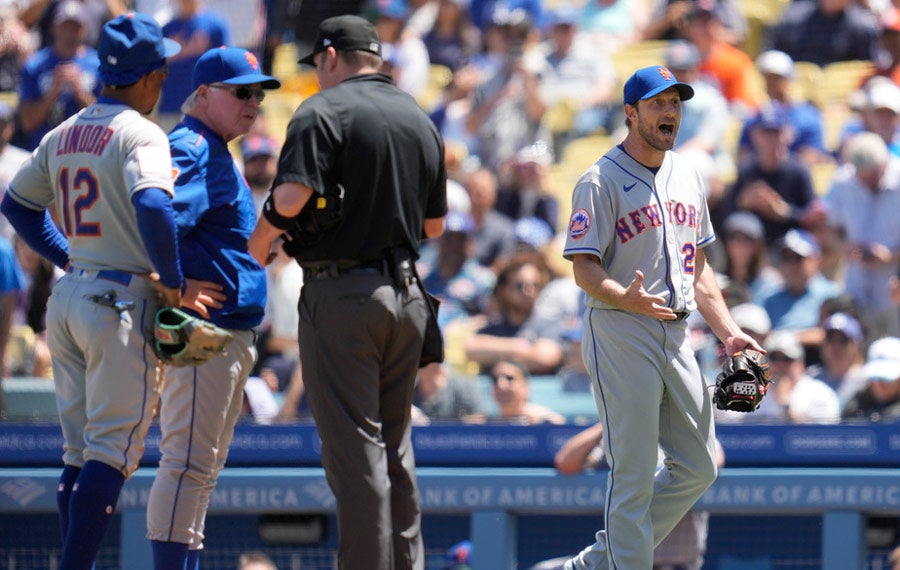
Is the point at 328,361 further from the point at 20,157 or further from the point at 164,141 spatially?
the point at 20,157

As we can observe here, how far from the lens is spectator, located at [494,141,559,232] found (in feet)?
31.0

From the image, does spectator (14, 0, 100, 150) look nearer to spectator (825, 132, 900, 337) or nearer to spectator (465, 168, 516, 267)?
spectator (465, 168, 516, 267)

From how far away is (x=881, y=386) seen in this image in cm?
673

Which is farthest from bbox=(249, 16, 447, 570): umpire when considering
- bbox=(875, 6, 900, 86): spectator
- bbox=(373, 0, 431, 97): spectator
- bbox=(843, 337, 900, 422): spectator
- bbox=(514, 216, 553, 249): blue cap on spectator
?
bbox=(373, 0, 431, 97): spectator

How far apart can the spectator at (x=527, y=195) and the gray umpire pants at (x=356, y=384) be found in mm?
5114

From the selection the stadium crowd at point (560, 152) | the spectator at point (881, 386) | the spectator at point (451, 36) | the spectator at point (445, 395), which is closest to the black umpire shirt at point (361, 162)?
the stadium crowd at point (560, 152)

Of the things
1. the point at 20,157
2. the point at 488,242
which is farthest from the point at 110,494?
the point at 20,157

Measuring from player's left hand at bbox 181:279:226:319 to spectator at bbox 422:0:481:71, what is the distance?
7.25 metres

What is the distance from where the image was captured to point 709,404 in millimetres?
4621

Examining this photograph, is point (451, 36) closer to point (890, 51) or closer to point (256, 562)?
point (890, 51)

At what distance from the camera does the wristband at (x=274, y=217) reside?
424 centimetres

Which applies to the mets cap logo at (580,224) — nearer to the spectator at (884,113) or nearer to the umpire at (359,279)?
the umpire at (359,279)

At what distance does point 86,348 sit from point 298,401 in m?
3.03

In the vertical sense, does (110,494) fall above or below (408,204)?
below
